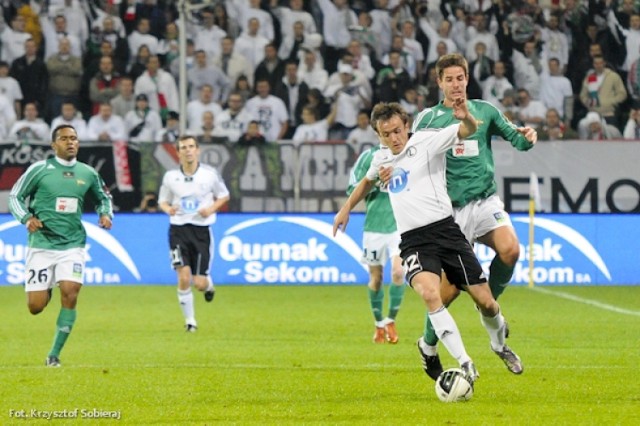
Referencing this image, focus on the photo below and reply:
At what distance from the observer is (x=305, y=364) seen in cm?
1198

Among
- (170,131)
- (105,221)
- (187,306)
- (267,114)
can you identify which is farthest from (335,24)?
(105,221)

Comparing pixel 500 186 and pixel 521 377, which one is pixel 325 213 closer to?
pixel 500 186

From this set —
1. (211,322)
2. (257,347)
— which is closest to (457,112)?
(257,347)

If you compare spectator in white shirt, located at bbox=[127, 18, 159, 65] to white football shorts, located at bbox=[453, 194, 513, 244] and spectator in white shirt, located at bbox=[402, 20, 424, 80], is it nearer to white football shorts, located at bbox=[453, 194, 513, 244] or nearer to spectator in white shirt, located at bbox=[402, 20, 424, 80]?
spectator in white shirt, located at bbox=[402, 20, 424, 80]

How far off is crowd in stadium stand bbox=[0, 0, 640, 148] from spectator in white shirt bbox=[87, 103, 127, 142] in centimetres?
3

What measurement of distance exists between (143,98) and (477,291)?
14.8 m

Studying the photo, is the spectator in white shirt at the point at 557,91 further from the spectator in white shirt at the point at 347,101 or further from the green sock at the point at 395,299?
the green sock at the point at 395,299

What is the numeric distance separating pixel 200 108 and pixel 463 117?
590 inches

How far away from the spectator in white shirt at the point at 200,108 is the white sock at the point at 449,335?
14724 mm

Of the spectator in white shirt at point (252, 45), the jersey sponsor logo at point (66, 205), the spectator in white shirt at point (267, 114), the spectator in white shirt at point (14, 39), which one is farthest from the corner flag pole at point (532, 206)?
the jersey sponsor logo at point (66, 205)

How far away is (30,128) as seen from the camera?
22828 millimetres

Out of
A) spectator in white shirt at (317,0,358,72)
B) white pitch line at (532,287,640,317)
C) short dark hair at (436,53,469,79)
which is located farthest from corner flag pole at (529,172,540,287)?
short dark hair at (436,53,469,79)

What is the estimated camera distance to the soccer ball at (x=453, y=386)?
894cm

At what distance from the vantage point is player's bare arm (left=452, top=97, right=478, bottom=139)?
29.5ft
